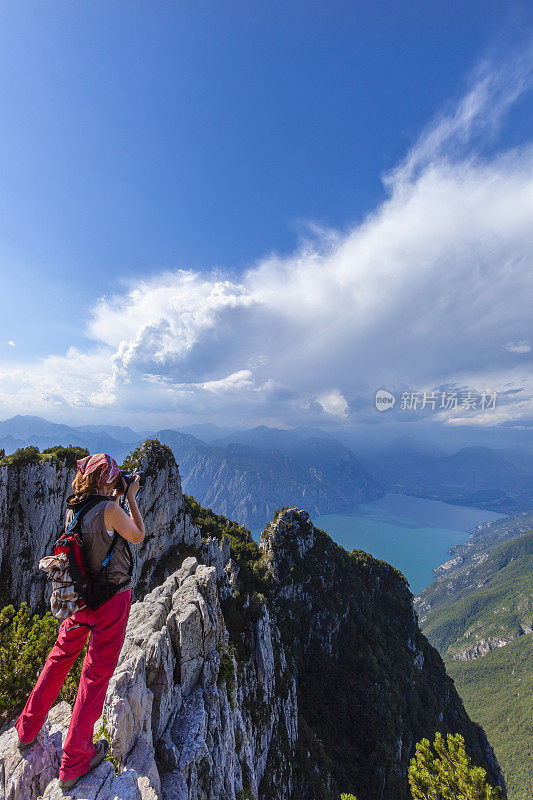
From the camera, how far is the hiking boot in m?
5.20

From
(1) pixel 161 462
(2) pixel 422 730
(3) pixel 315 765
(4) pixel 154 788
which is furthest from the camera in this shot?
(2) pixel 422 730

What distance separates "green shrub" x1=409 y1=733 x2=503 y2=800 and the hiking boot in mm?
14191

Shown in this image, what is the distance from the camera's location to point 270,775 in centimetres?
2391

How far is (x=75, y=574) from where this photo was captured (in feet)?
16.4

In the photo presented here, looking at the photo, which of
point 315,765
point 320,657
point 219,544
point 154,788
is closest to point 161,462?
point 219,544

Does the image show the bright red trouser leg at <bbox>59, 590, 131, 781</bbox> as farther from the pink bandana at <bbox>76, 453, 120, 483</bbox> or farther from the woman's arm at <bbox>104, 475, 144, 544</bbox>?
the pink bandana at <bbox>76, 453, 120, 483</bbox>

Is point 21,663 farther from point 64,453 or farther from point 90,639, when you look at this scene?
point 64,453

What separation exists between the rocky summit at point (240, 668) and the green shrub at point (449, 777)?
7956mm

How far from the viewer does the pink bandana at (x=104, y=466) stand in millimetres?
5258

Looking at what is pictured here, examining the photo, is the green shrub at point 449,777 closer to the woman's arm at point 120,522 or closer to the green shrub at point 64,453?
the woman's arm at point 120,522

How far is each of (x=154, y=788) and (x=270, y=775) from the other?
26.7 meters

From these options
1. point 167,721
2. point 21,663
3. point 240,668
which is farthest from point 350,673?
point 21,663

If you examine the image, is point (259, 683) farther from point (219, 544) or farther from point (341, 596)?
point (341, 596)

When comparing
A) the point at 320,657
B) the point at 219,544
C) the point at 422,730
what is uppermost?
the point at 219,544
